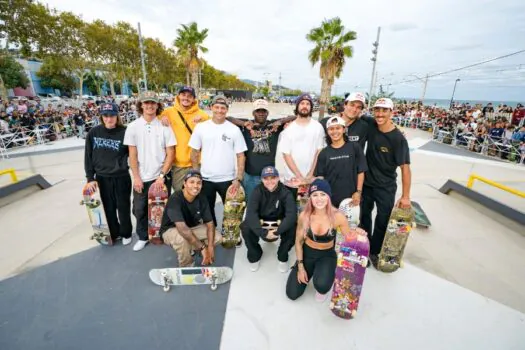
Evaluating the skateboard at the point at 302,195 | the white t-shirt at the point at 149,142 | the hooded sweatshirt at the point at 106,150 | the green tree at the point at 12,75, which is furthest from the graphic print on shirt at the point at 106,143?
the green tree at the point at 12,75

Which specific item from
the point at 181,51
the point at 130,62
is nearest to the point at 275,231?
the point at 181,51

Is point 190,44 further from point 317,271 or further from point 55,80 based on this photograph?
point 55,80

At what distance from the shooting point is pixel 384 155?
10.4ft

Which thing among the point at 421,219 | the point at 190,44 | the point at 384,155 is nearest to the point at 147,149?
the point at 384,155

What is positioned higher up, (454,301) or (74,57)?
(74,57)

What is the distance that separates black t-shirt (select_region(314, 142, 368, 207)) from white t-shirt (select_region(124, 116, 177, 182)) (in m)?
2.07

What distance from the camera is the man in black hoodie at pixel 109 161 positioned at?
131 inches

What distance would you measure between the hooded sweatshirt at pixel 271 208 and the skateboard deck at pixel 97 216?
2177 millimetres

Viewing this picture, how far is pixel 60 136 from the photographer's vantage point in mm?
13094

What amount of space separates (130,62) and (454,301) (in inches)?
1369

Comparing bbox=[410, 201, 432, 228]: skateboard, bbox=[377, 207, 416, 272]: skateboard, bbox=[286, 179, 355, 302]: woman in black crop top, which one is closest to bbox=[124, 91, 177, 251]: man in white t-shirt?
bbox=[286, 179, 355, 302]: woman in black crop top

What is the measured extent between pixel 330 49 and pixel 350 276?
730 inches

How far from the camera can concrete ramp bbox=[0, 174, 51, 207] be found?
17.1ft

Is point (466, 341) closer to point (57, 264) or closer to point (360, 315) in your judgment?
point (360, 315)
